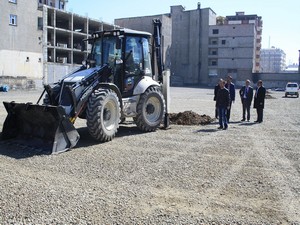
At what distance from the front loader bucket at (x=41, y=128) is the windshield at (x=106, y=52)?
9.59ft

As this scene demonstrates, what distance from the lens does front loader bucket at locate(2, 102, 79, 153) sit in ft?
27.7

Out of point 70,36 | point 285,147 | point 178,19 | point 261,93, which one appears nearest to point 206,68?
point 178,19

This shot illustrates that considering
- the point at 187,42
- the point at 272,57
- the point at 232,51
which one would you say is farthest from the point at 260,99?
the point at 272,57

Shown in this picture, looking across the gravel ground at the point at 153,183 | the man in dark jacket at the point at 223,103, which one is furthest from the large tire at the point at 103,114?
the man in dark jacket at the point at 223,103

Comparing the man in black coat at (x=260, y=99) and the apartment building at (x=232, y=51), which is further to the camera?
the apartment building at (x=232, y=51)

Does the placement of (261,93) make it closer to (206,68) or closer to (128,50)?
(128,50)

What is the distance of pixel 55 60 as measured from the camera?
60.7 meters

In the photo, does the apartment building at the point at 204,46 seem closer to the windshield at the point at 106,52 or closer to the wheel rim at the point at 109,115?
the windshield at the point at 106,52

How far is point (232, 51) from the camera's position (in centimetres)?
9281

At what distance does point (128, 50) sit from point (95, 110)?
279 centimetres

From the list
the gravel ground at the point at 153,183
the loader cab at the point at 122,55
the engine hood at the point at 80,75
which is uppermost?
the loader cab at the point at 122,55

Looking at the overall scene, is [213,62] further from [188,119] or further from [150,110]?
[150,110]

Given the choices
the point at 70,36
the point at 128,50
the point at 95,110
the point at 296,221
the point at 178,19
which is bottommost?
the point at 296,221

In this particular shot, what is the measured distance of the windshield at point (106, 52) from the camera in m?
10.9
